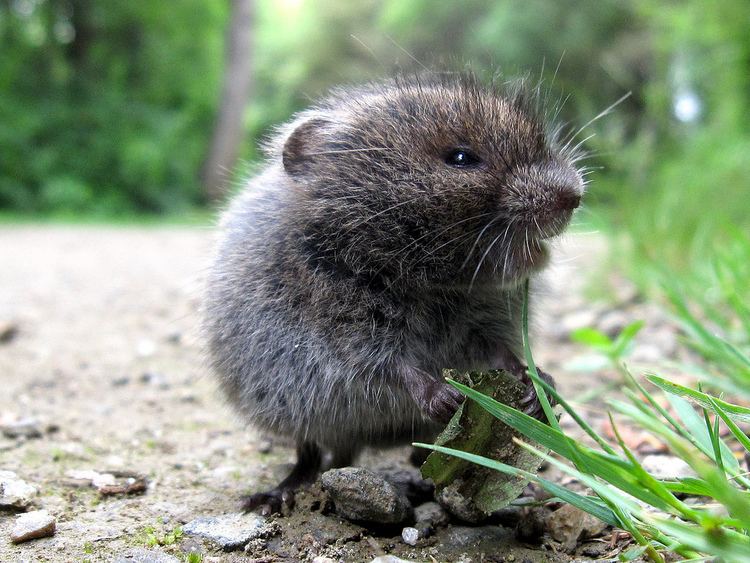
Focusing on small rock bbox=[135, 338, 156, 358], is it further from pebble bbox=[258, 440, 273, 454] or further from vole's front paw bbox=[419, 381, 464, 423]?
vole's front paw bbox=[419, 381, 464, 423]

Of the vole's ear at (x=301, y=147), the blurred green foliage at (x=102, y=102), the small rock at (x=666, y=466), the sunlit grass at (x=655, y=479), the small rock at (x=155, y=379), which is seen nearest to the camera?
the sunlit grass at (x=655, y=479)

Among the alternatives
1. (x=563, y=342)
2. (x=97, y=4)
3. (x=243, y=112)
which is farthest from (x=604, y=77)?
(x=97, y=4)

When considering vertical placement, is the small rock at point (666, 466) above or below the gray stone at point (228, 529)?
above

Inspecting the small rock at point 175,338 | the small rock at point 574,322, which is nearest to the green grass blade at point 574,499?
the small rock at point 574,322

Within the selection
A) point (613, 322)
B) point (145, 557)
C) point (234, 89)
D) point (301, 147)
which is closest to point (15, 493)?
point (145, 557)

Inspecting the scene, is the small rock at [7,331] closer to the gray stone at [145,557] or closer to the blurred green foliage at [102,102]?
the gray stone at [145,557]

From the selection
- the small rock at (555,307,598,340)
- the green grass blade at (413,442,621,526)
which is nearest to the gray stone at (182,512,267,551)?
the green grass blade at (413,442,621,526)

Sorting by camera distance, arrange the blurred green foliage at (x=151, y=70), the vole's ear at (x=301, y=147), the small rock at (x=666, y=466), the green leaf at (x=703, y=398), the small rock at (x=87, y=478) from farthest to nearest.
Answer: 1. the blurred green foliage at (x=151, y=70)
2. the vole's ear at (x=301, y=147)
3. the small rock at (x=87, y=478)
4. the small rock at (x=666, y=466)
5. the green leaf at (x=703, y=398)
